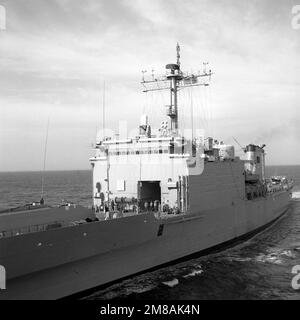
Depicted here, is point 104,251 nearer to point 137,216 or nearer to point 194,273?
point 137,216

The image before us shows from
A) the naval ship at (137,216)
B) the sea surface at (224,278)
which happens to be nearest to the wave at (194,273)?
the sea surface at (224,278)

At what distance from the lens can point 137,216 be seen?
43.0 feet

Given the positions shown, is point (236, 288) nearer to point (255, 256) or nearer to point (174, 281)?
point (174, 281)

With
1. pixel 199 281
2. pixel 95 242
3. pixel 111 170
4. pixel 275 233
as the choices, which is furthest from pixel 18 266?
pixel 275 233

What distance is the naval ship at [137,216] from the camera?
10531 mm

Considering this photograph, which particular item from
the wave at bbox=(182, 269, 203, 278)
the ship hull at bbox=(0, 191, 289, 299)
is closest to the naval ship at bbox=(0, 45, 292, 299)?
the ship hull at bbox=(0, 191, 289, 299)

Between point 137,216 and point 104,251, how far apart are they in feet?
5.77

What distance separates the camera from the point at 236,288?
13305 mm

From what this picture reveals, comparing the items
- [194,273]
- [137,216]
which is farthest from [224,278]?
[137,216]

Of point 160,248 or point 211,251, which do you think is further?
point 211,251

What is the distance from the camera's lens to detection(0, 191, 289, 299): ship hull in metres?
10.1
